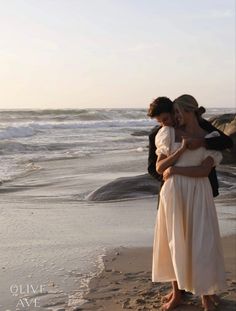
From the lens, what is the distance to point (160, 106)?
390cm

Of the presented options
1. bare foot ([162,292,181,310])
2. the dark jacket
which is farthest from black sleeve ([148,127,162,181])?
bare foot ([162,292,181,310])

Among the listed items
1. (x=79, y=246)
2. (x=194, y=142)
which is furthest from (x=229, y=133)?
(x=194, y=142)

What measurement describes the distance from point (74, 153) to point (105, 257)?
496 inches

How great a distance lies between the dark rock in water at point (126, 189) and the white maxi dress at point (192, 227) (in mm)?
4844

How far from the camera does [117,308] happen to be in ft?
13.4

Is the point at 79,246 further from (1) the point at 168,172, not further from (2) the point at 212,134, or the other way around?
(2) the point at 212,134

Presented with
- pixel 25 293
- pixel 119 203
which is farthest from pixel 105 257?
pixel 119 203

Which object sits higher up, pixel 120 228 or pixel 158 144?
pixel 158 144

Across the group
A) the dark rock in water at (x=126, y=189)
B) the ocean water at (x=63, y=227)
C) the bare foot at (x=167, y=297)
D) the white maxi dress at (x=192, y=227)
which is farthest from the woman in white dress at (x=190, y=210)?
the dark rock in water at (x=126, y=189)

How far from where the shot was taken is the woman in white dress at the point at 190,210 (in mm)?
3770

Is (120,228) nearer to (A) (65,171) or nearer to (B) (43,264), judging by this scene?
(B) (43,264)

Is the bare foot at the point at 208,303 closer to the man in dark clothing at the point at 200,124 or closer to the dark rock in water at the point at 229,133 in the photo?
the man in dark clothing at the point at 200,124

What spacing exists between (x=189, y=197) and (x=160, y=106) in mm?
666

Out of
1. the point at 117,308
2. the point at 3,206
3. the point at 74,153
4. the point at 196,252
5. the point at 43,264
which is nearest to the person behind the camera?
the point at 196,252
